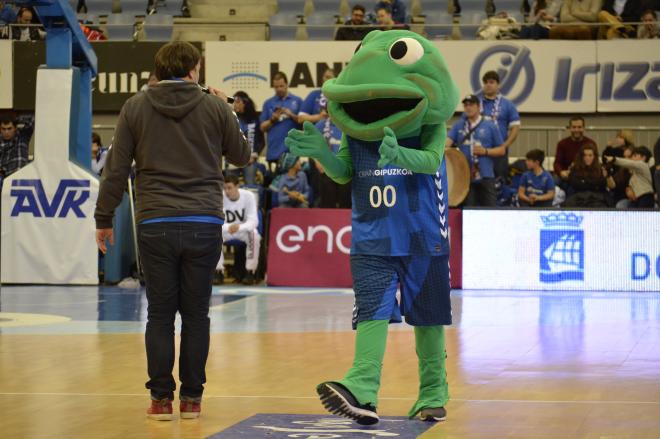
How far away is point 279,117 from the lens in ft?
52.6

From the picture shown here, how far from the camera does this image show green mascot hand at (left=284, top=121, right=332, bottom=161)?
5750mm

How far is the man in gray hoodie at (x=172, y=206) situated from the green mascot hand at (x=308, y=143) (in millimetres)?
363

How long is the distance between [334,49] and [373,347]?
13.4 metres

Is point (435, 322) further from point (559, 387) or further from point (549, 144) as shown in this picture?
point (549, 144)

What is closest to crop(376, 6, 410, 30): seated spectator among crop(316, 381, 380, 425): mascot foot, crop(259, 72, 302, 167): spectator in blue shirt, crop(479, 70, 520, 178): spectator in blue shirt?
crop(259, 72, 302, 167): spectator in blue shirt

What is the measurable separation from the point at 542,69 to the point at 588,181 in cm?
331

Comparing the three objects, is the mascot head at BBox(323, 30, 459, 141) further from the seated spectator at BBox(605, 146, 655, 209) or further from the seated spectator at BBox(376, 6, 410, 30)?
the seated spectator at BBox(376, 6, 410, 30)

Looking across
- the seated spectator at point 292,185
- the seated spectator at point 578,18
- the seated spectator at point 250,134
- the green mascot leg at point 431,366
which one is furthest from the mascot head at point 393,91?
the seated spectator at point 578,18

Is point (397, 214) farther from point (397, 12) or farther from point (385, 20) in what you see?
point (397, 12)

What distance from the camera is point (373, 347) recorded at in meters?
5.48

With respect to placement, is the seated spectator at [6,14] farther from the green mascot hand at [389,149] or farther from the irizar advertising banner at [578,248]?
the green mascot hand at [389,149]

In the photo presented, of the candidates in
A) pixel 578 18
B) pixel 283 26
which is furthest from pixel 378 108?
pixel 283 26

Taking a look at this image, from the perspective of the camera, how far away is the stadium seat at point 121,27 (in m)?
20.2

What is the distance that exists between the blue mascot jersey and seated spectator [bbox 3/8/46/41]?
14.3 m
